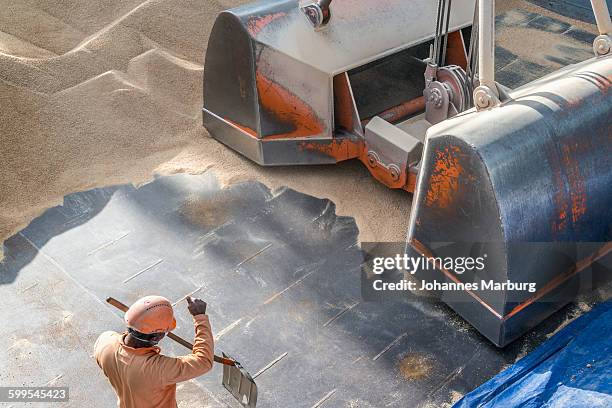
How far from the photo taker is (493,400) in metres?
3.93

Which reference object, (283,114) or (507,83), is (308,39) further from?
(507,83)

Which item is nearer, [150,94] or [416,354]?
[416,354]

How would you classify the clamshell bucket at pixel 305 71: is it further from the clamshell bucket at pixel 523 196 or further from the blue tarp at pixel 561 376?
the blue tarp at pixel 561 376

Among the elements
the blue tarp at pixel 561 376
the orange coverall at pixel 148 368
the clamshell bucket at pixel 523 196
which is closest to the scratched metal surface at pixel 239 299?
the blue tarp at pixel 561 376

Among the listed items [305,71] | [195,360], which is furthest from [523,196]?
[305,71]

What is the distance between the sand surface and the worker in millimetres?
1987

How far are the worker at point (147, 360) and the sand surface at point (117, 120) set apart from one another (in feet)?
6.52

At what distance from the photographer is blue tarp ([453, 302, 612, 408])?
3.83 metres

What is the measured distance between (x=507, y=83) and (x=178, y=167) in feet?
8.99

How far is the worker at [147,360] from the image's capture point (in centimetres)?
322

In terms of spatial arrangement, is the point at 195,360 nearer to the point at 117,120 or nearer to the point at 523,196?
the point at 523,196

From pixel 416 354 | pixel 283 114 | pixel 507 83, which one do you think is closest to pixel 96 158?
pixel 283 114

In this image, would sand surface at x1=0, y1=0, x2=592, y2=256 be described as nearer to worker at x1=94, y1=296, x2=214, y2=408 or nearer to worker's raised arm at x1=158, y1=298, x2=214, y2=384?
worker's raised arm at x1=158, y1=298, x2=214, y2=384

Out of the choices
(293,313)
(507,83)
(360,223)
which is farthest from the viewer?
(507,83)
